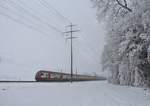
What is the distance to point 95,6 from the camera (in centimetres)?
2056

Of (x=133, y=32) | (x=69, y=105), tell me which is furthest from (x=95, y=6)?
(x=69, y=105)

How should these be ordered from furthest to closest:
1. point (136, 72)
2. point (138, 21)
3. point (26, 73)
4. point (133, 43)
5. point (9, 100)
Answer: point (26, 73)
point (136, 72)
point (133, 43)
point (138, 21)
point (9, 100)

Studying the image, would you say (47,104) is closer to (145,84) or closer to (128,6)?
(128,6)

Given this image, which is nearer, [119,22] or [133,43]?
[133,43]

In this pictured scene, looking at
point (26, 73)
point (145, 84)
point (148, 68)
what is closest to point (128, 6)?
point (148, 68)

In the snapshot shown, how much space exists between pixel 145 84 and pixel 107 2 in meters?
9.23

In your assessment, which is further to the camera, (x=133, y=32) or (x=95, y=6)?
(x=95, y=6)

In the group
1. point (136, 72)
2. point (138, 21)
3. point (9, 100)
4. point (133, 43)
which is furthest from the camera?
point (136, 72)

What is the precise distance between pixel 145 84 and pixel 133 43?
5855 mm

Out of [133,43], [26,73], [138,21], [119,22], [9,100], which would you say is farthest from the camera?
[26,73]

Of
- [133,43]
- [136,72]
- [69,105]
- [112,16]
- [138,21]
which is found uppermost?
[112,16]

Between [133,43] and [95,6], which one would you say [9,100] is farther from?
[95,6]

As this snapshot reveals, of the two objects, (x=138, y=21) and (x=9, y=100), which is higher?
(x=138, y=21)

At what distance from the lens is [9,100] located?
973 centimetres
